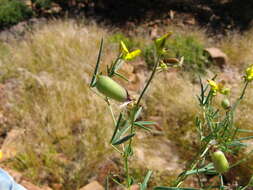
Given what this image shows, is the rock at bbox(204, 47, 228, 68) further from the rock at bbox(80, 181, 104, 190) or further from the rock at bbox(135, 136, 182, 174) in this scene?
the rock at bbox(80, 181, 104, 190)

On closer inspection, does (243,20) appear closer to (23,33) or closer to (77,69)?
(77,69)

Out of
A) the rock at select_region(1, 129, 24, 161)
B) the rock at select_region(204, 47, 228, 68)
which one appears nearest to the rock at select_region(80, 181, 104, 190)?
the rock at select_region(1, 129, 24, 161)

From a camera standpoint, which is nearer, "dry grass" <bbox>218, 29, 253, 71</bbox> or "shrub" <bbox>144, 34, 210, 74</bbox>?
"shrub" <bbox>144, 34, 210, 74</bbox>

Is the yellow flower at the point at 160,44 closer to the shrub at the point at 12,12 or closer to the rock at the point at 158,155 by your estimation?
the rock at the point at 158,155

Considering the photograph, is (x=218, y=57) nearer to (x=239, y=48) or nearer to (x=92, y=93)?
(x=239, y=48)

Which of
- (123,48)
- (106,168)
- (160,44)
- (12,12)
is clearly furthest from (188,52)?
(160,44)

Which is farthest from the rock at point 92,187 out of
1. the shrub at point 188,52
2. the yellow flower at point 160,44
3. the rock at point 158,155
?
the shrub at point 188,52

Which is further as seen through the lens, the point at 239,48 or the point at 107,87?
the point at 239,48
